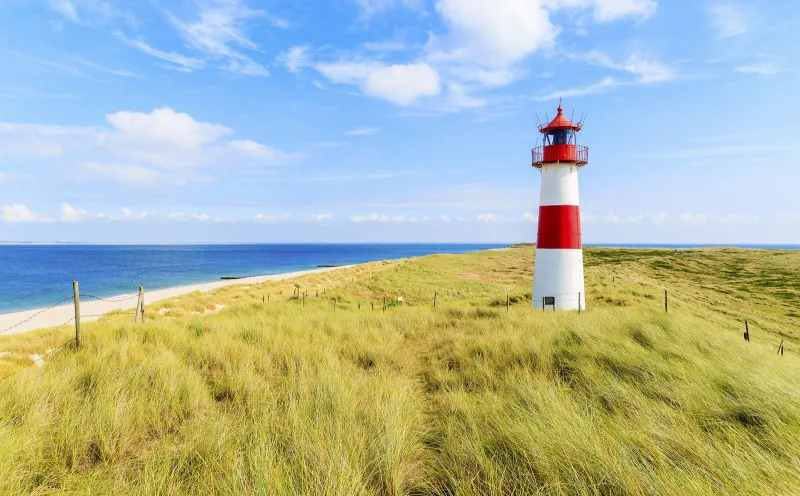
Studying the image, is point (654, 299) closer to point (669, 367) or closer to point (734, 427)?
point (669, 367)

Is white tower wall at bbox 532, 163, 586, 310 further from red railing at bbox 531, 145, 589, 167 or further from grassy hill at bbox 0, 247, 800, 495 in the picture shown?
grassy hill at bbox 0, 247, 800, 495

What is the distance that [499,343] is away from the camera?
7.54 meters

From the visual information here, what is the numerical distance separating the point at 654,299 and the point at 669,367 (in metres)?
16.4

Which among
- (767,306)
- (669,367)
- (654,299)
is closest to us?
(669,367)

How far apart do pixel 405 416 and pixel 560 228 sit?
11.3 metres

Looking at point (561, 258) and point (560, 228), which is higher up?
point (560, 228)

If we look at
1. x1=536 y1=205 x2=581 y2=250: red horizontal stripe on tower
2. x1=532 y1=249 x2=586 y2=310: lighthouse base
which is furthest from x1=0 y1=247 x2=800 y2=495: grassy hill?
x1=536 y1=205 x2=581 y2=250: red horizontal stripe on tower

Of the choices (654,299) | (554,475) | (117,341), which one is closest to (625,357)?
(554,475)

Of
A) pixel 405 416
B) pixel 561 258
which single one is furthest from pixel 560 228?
pixel 405 416

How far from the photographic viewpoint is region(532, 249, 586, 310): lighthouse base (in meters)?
13.6

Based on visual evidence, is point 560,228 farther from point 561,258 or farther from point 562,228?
point 561,258

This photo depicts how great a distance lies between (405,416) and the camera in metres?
4.25

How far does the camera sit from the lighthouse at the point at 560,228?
13609 millimetres

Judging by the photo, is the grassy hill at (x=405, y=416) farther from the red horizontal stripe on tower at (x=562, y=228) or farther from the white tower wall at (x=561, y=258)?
the red horizontal stripe on tower at (x=562, y=228)
